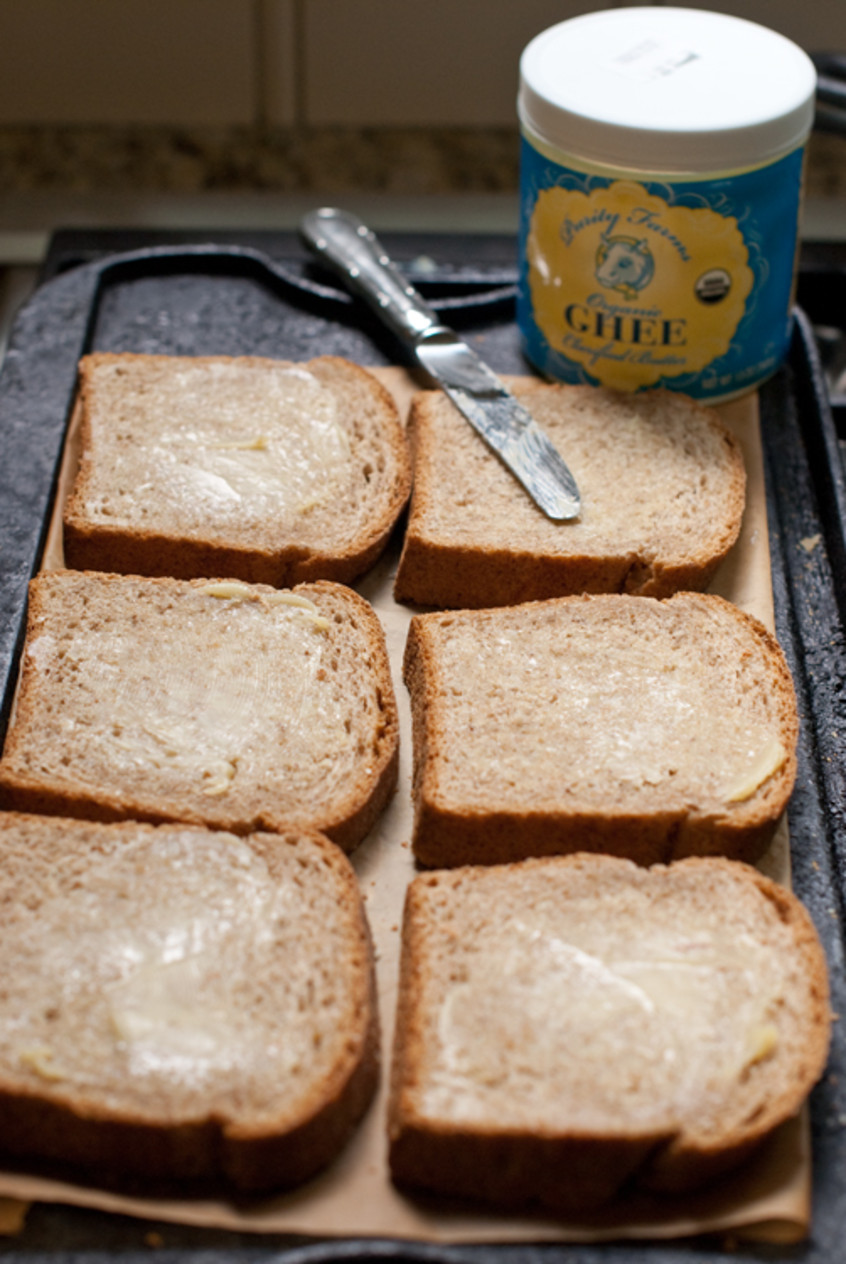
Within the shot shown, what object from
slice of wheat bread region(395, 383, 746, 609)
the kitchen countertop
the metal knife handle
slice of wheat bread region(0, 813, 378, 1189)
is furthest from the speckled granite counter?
slice of wheat bread region(0, 813, 378, 1189)

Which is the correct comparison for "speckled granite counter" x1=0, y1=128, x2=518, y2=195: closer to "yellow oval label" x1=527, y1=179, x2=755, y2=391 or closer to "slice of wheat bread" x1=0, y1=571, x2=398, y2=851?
"yellow oval label" x1=527, y1=179, x2=755, y2=391

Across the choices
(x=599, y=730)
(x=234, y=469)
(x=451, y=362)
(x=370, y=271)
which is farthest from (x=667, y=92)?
(x=599, y=730)

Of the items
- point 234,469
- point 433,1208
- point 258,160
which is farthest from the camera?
point 258,160

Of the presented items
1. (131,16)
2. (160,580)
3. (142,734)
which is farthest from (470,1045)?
(131,16)

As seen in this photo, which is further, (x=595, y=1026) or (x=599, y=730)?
(x=599, y=730)

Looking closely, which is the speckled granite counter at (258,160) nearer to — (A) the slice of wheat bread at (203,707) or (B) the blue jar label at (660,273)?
(B) the blue jar label at (660,273)

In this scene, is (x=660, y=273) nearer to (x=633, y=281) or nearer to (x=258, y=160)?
(x=633, y=281)
